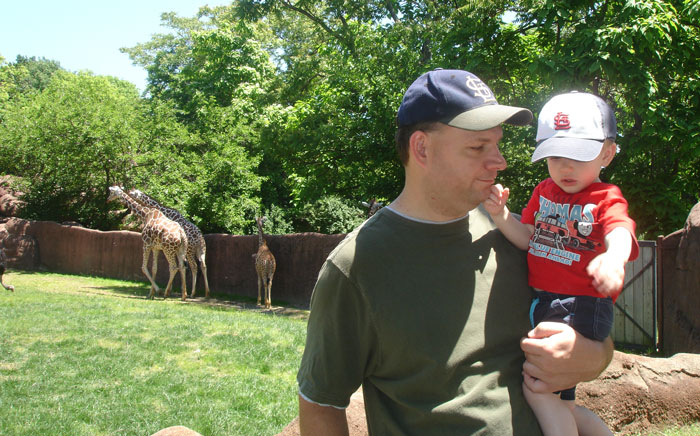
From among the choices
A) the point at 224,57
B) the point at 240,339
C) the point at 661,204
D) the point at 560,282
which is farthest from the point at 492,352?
the point at 224,57

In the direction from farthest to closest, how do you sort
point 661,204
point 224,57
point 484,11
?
1. point 224,57
2. point 484,11
3. point 661,204

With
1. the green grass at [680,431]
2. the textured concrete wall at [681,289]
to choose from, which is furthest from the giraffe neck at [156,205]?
the green grass at [680,431]

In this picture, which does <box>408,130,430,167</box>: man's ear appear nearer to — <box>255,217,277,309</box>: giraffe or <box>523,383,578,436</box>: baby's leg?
<box>523,383,578,436</box>: baby's leg

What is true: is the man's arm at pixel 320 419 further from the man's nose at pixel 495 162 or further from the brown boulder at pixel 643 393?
the brown boulder at pixel 643 393

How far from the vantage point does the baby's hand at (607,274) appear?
5.70 ft

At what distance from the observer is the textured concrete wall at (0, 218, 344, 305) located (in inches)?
609

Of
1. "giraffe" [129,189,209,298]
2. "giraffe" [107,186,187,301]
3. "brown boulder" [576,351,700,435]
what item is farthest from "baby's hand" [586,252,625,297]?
"giraffe" [129,189,209,298]

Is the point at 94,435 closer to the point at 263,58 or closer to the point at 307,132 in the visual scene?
the point at 307,132

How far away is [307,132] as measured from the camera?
13766mm

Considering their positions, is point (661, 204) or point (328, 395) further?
point (661, 204)

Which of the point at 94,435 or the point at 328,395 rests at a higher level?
the point at 328,395

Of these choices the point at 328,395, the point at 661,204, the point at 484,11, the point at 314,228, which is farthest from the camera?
the point at 314,228

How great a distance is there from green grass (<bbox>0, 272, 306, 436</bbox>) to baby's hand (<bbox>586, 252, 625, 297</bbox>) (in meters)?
3.93

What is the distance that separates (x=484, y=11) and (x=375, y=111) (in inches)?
116
